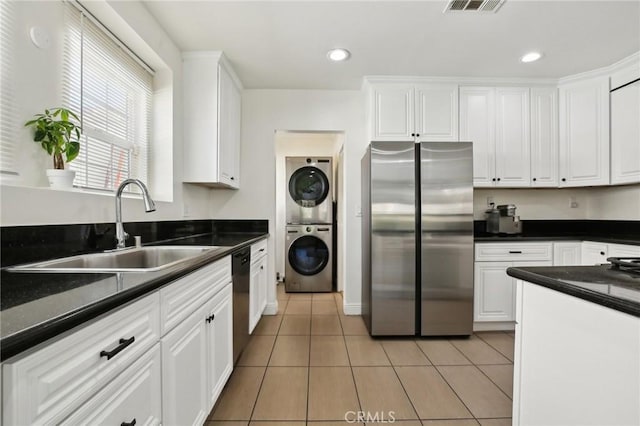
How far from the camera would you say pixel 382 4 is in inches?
68.4

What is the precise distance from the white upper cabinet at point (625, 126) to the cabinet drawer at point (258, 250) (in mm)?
3388

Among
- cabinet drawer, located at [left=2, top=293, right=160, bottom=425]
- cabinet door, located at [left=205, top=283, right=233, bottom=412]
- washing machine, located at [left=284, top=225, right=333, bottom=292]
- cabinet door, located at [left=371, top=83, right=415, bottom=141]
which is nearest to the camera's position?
cabinet drawer, located at [left=2, top=293, right=160, bottom=425]

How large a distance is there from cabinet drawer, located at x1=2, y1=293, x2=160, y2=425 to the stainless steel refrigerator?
191 cm

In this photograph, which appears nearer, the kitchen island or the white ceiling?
the kitchen island

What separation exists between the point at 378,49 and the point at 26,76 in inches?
85.8

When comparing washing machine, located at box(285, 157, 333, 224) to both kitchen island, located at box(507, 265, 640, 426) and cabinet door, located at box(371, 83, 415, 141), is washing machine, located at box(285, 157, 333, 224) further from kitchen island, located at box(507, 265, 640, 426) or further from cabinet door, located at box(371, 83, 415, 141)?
kitchen island, located at box(507, 265, 640, 426)

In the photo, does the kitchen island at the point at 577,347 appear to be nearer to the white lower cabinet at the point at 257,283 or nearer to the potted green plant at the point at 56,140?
the white lower cabinet at the point at 257,283

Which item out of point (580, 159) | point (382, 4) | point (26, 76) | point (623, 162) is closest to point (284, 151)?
point (382, 4)

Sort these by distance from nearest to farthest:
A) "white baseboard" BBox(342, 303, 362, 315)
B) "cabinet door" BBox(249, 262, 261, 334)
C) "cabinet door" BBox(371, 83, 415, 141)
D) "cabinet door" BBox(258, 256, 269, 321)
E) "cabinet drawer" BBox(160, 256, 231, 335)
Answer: "cabinet drawer" BBox(160, 256, 231, 335) → "cabinet door" BBox(249, 262, 261, 334) → "cabinet door" BBox(258, 256, 269, 321) → "cabinet door" BBox(371, 83, 415, 141) → "white baseboard" BBox(342, 303, 362, 315)

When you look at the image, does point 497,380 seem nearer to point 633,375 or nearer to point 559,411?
point 559,411

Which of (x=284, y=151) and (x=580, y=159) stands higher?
(x=284, y=151)

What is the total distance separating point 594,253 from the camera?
2.45 m

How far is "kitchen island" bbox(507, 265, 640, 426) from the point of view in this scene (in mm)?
696

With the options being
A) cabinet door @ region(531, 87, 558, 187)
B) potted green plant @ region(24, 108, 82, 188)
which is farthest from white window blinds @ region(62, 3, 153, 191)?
cabinet door @ region(531, 87, 558, 187)
